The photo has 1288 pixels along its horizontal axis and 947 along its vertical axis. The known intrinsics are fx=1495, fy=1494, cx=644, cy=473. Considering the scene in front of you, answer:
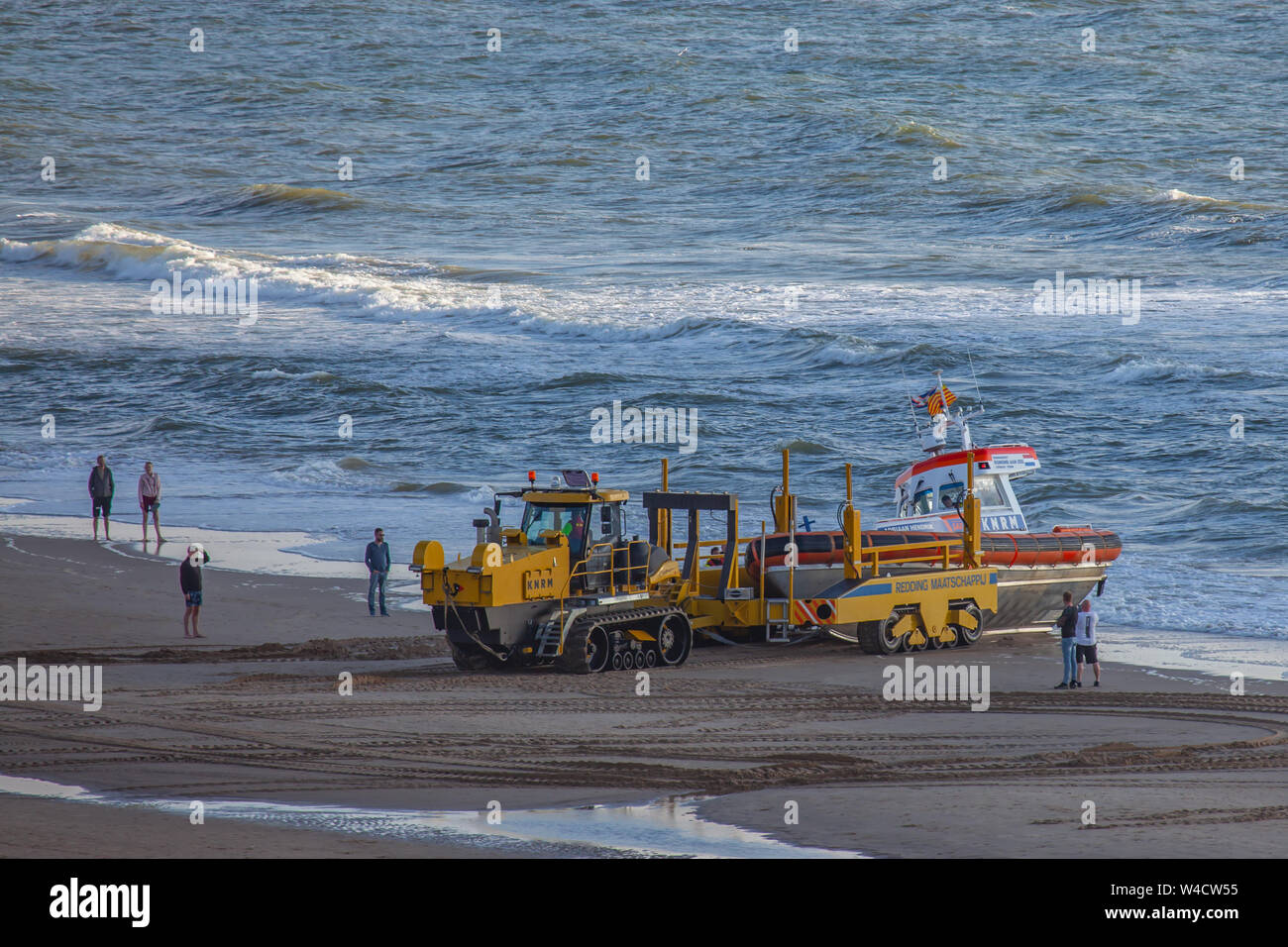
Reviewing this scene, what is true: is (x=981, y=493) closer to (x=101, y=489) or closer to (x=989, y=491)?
(x=989, y=491)

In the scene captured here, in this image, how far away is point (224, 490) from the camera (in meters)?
28.9

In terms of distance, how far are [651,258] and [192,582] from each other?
3481cm

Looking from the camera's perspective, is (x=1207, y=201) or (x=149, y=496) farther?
(x=1207, y=201)

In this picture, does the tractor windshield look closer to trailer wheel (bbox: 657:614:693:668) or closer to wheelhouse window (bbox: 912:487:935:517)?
trailer wheel (bbox: 657:614:693:668)

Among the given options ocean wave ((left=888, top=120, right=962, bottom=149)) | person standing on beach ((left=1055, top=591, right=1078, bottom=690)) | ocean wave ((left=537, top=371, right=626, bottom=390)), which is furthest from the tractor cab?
ocean wave ((left=888, top=120, right=962, bottom=149))

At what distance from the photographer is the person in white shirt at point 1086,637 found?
15.2m

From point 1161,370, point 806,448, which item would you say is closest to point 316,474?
point 806,448

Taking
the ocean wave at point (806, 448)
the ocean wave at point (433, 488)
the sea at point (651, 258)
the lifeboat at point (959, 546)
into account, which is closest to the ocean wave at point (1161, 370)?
the sea at point (651, 258)

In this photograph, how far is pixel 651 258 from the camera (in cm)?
5044

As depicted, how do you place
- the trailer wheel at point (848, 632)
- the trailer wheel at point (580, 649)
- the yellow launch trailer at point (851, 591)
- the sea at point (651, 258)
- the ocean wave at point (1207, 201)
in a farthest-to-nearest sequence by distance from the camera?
1. the ocean wave at point (1207, 201)
2. the sea at point (651, 258)
3. the trailer wheel at point (848, 632)
4. the yellow launch trailer at point (851, 591)
5. the trailer wheel at point (580, 649)

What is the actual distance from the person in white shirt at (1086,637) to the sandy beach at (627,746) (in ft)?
1.45

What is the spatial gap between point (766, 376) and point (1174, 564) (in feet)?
57.6

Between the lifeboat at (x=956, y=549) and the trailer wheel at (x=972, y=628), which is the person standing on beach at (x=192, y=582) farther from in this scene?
the trailer wheel at (x=972, y=628)
